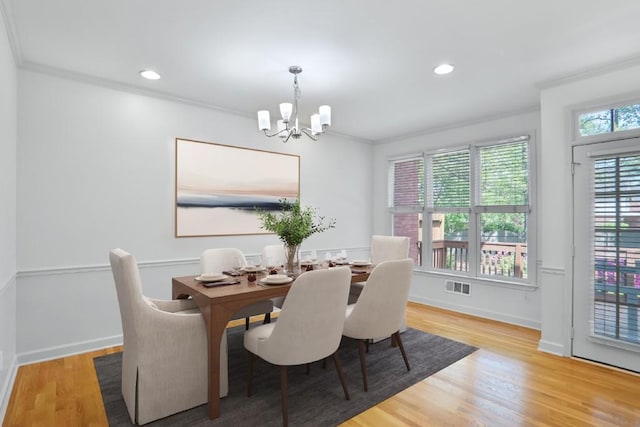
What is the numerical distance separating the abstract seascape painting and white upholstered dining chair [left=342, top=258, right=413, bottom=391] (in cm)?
212

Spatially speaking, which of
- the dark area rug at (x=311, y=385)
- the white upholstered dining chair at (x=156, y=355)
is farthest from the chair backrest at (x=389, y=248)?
Result: the white upholstered dining chair at (x=156, y=355)

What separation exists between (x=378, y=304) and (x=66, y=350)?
2.85 meters

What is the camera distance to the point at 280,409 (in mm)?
2314

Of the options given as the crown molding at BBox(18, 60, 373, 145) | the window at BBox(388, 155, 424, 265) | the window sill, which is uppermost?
the crown molding at BBox(18, 60, 373, 145)

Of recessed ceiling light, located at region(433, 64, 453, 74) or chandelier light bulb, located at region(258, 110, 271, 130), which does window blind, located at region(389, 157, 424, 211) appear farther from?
chandelier light bulb, located at region(258, 110, 271, 130)

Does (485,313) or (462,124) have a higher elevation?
(462,124)

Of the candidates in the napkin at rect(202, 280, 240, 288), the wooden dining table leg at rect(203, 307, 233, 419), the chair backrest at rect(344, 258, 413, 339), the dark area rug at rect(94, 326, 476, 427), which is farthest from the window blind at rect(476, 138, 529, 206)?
the wooden dining table leg at rect(203, 307, 233, 419)

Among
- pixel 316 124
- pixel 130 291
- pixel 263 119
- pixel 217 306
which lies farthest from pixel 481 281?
pixel 130 291

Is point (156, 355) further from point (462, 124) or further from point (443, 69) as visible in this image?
point (462, 124)

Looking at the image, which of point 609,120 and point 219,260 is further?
point 219,260

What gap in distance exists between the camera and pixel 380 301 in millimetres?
2598

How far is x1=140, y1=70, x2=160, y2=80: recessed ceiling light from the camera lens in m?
3.19

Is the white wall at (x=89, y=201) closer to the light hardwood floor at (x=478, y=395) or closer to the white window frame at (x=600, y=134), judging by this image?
the light hardwood floor at (x=478, y=395)

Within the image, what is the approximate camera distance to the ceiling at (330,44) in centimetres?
222
